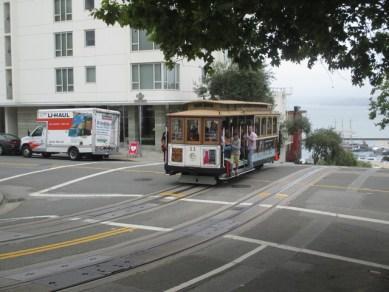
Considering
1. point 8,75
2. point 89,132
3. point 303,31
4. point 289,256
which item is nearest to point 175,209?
point 289,256

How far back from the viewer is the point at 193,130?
19.1m

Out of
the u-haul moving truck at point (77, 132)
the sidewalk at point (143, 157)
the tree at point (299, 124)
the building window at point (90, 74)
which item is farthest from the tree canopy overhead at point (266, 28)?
the tree at point (299, 124)

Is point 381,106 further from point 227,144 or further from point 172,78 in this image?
point 227,144

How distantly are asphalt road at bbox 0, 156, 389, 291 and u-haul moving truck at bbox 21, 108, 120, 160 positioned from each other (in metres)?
8.97

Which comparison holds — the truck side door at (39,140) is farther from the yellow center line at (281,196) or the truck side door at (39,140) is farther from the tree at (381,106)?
the tree at (381,106)

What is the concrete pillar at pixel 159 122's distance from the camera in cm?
3912

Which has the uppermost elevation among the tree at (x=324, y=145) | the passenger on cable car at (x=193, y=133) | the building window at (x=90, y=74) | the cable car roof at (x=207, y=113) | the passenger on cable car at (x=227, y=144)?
the building window at (x=90, y=74)

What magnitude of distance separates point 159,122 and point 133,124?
2.18 meters

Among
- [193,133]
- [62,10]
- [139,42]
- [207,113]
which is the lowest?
[193,133]

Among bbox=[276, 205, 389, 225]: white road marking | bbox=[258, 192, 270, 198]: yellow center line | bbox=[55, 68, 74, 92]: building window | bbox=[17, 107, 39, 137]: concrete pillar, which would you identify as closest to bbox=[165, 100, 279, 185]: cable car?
bbox=[258, 192, 270, 198]: yellow center line

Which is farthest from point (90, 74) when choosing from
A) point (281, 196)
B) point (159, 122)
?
point (281, 196)

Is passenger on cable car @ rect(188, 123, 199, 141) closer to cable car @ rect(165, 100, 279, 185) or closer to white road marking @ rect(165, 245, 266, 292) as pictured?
cable car @ rect(165, 100, 279, 185)

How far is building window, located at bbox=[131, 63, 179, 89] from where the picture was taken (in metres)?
38.0

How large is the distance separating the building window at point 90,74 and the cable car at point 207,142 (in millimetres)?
21853
